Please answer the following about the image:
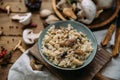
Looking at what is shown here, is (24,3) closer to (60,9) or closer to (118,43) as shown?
(60,9)

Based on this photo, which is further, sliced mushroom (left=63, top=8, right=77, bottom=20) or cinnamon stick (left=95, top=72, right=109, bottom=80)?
sliced mushroom (left=63, top=8, right=77, bottom=20)

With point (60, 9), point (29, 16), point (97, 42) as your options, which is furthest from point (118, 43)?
point (29, 16)

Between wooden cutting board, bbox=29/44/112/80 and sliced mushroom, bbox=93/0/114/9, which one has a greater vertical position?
sliced mushroom, bbox=93/0/114/9

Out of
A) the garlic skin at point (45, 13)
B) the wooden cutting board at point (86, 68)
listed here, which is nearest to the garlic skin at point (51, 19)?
the garlic skin at point (45, 13)

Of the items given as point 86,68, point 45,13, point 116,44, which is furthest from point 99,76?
point 45,13

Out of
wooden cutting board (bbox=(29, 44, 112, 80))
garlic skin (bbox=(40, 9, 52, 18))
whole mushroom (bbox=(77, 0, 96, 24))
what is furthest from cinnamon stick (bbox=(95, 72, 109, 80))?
garlic skin (bbox=(40, 9, 52, 18))

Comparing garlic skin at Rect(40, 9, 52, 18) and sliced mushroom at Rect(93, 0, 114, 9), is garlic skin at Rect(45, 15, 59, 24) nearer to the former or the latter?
garlic skin at Rect(40, 9, 52, 18)
